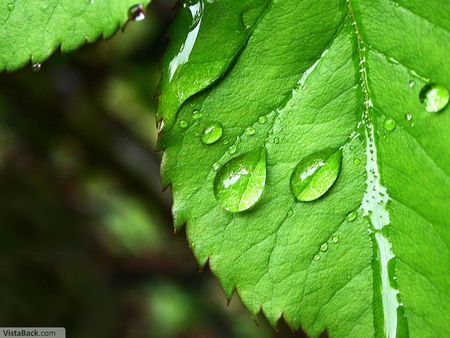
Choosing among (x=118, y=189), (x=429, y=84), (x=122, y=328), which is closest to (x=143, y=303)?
(x=122, y=328)

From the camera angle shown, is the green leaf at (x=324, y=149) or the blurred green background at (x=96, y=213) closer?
the green leaf at (x=324, y=149)

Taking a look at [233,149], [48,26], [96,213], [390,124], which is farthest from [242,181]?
[96,213]

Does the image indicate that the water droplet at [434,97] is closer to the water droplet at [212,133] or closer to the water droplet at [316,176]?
the water droplet at [316,176]

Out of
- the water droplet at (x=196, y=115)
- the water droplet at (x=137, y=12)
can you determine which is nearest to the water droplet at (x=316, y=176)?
the water droplet at (x=196, y=115)

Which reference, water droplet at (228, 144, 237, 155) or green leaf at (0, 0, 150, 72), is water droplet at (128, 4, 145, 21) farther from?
water droplet at (228, 144, 237, 155)

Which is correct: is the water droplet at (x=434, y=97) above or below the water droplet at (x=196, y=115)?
above

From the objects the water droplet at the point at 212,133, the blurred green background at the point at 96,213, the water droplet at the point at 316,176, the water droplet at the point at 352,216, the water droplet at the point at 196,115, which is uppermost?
the water droplet at the point at 196,115

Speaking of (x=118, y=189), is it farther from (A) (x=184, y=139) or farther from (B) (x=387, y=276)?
(B) (x=387, y=276)
